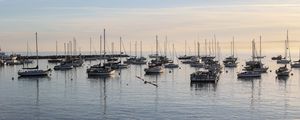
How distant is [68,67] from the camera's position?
6245 inches

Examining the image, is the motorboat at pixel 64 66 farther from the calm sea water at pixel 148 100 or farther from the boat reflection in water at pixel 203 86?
the boat reflection in water at pixel 203 86

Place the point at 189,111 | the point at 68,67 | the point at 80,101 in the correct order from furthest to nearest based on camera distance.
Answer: the point at 68,67 → the point at 80,101 → the point at 189,111

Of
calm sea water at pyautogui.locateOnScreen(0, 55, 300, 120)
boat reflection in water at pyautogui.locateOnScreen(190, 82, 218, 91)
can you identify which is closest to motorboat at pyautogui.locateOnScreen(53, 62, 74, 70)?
calm sea water at pyautogui.locateOnScreen(0, 55, 300, 120)

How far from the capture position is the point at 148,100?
2869 inches

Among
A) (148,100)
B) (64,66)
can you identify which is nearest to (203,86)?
(148,100)

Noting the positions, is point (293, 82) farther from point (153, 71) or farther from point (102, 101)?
point (102, 101)

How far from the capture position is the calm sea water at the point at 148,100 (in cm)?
5966

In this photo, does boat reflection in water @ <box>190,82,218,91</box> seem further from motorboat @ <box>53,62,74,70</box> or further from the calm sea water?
motorboat @ <box>53,62,74,70</box>

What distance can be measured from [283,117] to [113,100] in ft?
80.8

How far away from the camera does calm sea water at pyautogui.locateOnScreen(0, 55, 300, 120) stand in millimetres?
59656

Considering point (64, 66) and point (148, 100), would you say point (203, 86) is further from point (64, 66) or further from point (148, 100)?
point (64, 66)

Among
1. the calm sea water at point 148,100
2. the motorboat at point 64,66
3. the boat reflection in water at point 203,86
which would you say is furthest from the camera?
the motorboat at point 64,66

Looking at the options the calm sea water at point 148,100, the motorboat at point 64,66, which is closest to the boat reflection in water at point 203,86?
the calm sea water at point 148,100

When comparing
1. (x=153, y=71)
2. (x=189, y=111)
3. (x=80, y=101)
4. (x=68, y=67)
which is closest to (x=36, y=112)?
(x=80, y=101)
